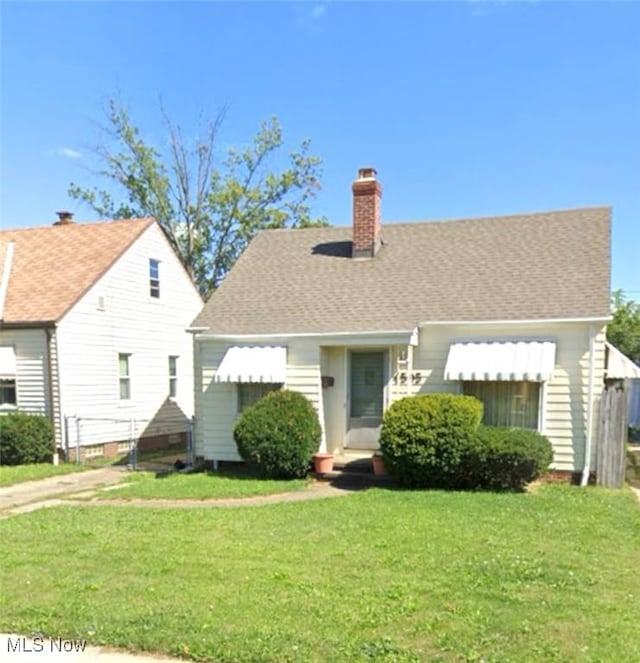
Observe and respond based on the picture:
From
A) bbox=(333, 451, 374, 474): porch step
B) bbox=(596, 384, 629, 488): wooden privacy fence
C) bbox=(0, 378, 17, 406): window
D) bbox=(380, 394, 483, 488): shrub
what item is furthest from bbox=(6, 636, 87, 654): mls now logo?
bbox=(0, 378, 17, 406): window

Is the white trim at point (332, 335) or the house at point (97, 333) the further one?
the house at point (97, 333)

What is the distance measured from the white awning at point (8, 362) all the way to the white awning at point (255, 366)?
6.78 m

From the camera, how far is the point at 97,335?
16234 millimetres

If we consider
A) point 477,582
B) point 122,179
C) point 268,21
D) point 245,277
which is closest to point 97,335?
point 245,277

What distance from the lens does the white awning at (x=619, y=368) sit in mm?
11695

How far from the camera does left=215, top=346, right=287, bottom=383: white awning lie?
490 inches

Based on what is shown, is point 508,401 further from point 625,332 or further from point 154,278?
point 625,332

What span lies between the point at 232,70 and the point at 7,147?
352 inches

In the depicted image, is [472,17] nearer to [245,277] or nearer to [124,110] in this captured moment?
[245,277]

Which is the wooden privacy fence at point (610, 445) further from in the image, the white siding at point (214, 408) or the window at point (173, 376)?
the window at point (173, 376)

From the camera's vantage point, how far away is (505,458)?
32.8ft

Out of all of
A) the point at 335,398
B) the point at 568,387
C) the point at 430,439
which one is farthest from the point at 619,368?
the point at 335,398

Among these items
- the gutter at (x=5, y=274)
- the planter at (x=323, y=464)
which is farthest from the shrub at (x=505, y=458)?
the gutter at (x=5, y=274)

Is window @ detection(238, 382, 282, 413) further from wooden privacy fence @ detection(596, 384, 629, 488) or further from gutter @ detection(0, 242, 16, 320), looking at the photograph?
gutter @ detection(0, 242, 16, 320)
